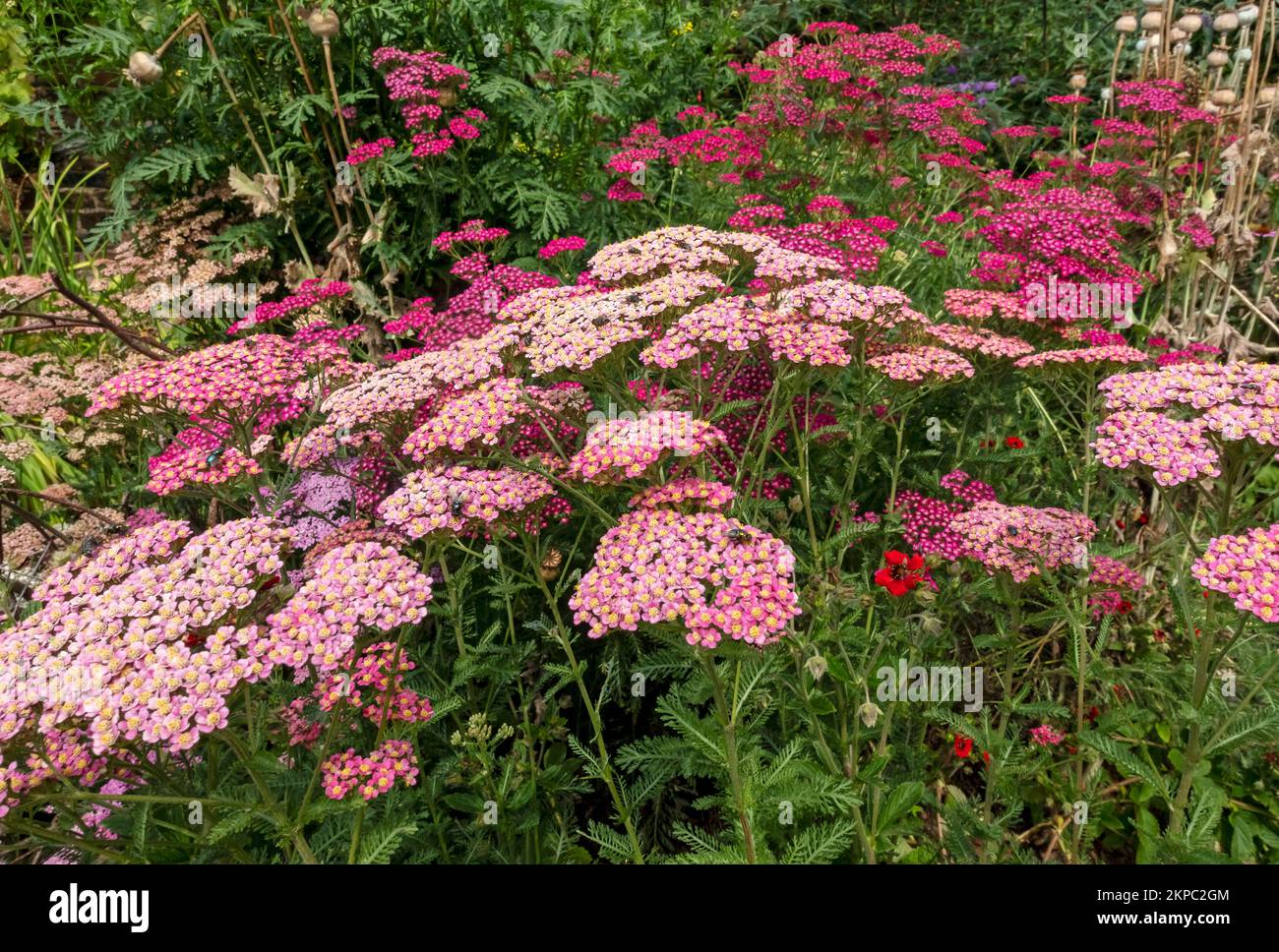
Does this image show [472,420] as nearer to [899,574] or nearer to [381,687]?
[381,687]

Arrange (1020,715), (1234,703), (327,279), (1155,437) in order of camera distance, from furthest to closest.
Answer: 1. (327,279)
2. (1020,715)
3. (1234,703)
4. (1155,437)

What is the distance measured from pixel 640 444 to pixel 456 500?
0.52 m

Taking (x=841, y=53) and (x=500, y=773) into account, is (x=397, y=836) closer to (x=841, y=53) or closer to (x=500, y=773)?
(x=500, y=773)

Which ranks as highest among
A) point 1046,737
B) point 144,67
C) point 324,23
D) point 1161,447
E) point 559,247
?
point 324,23

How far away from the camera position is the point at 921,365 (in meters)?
2.52

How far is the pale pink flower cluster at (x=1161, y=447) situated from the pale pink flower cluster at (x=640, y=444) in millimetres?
1050

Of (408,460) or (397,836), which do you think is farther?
(408,460)

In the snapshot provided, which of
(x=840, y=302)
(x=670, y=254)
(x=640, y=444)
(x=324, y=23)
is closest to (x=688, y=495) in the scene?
(x=640, y=444)

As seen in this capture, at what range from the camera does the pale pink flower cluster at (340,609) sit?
174cm

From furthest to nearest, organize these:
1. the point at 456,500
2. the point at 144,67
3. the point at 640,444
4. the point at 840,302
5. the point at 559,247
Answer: the point at 144,67 → the point at 559,247 → the point at 840,302 → the point at 456,500 → the point at 640,444

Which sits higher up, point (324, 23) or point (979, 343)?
point (324, 23)

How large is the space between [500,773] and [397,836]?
54 centimetres
